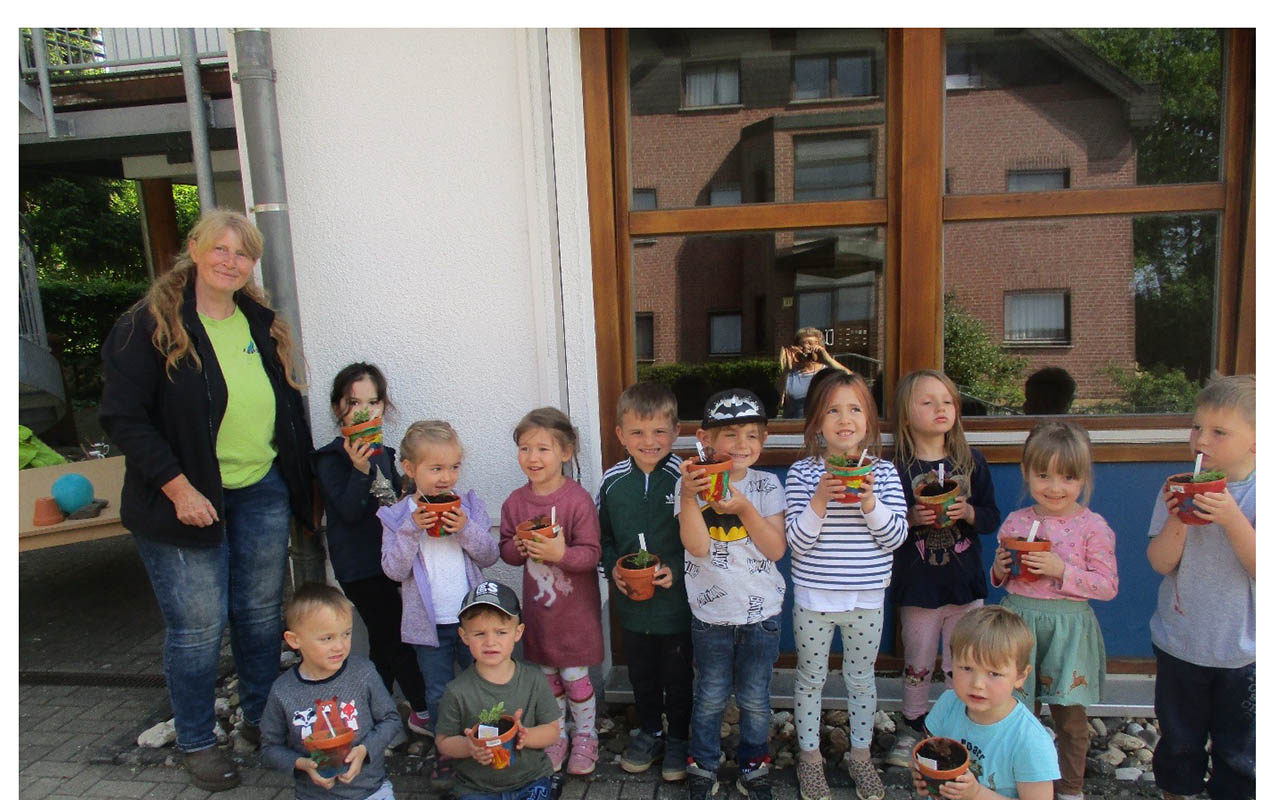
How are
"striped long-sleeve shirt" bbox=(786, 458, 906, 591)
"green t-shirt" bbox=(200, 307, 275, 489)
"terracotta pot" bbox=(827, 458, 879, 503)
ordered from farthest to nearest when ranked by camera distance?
"green t-shirt" bbox=(200, 307, 275, 489) → "striped long-sleeve shirt" bbox=(786, 458, 906, 591) → "terracotta pot" bbox=(827, 458, 879, 503)

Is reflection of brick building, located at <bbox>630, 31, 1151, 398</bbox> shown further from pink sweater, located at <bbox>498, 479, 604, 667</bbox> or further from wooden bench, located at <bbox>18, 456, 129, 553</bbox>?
wooden bench, located at <bbox>18, 456, 129, 553</bbox>

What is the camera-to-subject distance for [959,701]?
2.39 metres

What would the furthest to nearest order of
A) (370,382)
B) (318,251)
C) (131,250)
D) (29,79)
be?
(131,250) → (29,79) → (318,251) → (370,382)

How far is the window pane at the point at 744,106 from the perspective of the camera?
11.4ft

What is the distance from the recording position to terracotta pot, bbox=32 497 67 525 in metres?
4.52

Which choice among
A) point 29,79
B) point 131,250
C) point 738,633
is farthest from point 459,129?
point 131,250

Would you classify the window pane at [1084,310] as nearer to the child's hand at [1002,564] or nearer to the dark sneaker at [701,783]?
the child's hand at [1002,564]

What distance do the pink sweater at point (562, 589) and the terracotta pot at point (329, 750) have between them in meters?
0.81

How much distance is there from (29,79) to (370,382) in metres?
7.22

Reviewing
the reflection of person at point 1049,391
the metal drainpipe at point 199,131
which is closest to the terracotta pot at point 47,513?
the metal drainpipe at point 199,131

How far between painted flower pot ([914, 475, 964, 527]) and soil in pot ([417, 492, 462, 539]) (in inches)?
67.1

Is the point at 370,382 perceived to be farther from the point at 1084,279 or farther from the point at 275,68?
the point at 1084,279

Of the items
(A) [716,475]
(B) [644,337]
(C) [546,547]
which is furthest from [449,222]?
(A) [716,475]

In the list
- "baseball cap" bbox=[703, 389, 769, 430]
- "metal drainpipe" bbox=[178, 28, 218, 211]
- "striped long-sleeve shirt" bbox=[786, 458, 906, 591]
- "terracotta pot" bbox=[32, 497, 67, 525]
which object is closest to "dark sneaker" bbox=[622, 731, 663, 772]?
"striped long-sleeve shirt" bbox=[786, 458, 906, 591]
